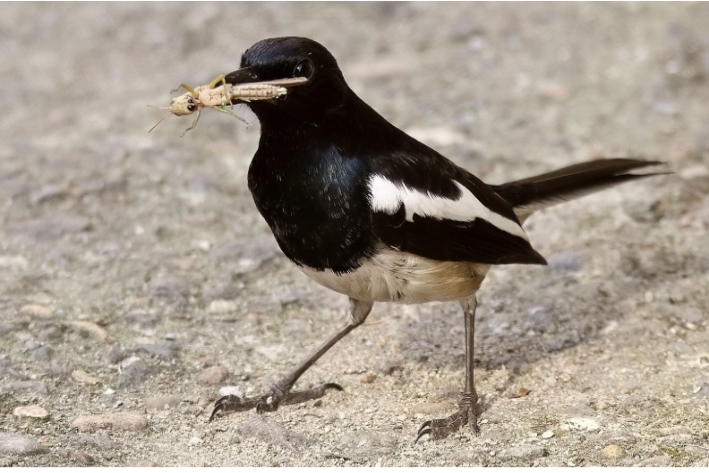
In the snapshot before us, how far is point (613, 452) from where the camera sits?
4.01 meters

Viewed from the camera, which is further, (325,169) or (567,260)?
(567,260)

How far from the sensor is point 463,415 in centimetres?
438

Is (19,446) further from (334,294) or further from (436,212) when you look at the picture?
(334,294)

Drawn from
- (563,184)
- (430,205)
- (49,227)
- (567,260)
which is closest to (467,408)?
(430,205)

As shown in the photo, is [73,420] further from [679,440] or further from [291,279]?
[679,440]

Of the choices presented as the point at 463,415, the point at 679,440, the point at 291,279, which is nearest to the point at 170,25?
the point at 291,279

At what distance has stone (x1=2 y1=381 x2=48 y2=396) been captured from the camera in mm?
4336

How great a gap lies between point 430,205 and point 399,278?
35 centimetres

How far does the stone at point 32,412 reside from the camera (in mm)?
4172

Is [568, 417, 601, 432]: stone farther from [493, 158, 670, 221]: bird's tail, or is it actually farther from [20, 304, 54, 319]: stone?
[20, 304, 54, 319]: stone

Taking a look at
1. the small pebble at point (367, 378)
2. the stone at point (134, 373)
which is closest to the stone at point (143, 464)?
the stone at point (134, 373)

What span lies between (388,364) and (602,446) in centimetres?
120

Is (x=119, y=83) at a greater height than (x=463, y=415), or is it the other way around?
(x=119, y=83)

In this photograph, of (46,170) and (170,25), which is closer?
(46,170)
